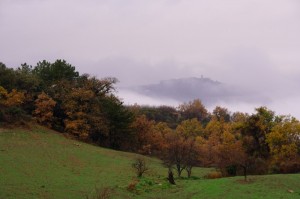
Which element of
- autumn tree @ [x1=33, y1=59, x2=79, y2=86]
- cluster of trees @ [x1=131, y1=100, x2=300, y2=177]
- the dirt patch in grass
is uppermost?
autumn tree @ [x1=33, y1=59, x2=79, y2=86]

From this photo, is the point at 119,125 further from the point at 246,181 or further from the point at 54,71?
the point at 246,181

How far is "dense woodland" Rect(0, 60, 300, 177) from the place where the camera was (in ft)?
151

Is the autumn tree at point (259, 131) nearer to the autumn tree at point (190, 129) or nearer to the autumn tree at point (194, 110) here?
the autumn tree at point (190, 129)

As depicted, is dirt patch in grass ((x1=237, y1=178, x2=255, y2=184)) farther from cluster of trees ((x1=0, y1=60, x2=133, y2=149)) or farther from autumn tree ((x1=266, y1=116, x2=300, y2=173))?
cluster of trees ((x1=0, y1=60, x2=133, y2=149))

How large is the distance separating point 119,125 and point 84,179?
29087 mm

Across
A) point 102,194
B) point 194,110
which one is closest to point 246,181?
point 102,194

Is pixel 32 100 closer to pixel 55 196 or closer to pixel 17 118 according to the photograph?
pixel 17 118

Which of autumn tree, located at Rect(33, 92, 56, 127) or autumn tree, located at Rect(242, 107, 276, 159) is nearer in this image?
autumn tree, located at Rect(242, 107, 276, 159)

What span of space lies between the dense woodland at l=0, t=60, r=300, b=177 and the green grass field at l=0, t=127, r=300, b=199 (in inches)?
245

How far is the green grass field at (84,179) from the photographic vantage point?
25.6 m

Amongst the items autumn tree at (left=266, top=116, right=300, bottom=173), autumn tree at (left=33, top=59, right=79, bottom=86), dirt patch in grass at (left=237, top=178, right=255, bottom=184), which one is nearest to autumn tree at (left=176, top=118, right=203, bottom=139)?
autumn tree at (left=33, top=59, right=79, bottom=86)

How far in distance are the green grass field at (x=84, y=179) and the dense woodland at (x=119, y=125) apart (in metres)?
6.23

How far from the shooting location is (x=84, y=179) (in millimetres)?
30922

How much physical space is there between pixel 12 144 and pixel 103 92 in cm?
2590
